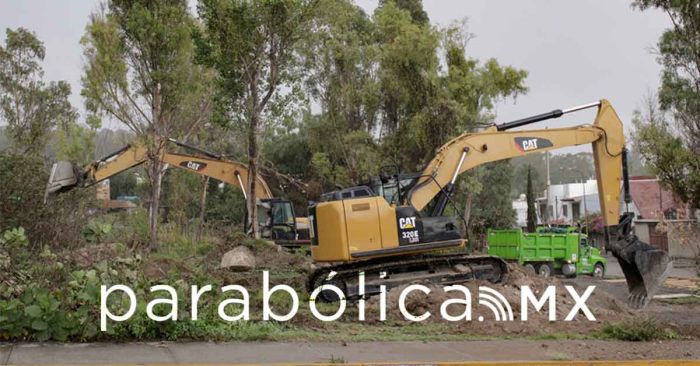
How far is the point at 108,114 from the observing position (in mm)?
31891

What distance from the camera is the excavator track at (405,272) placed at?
1719 centimetres

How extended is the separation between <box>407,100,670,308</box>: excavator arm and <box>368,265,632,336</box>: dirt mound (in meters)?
0.98

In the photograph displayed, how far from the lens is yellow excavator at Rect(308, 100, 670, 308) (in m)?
16.8

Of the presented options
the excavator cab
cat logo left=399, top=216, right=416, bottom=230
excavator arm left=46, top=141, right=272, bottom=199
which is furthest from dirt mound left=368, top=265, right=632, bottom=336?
the excavator cab

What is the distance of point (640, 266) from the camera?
17500 mm

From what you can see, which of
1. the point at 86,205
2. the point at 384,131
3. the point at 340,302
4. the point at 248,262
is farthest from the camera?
the point at 384,131

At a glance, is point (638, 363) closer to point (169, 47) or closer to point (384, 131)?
point (169, 47)

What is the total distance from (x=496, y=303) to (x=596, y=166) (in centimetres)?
597

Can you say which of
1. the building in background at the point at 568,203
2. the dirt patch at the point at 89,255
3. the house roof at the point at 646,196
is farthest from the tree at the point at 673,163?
the building in background at the point at 568,203

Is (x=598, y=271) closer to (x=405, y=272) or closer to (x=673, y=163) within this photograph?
(x=673, y=163)

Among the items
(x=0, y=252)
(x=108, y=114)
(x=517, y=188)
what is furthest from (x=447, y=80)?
(x=517, y=188)

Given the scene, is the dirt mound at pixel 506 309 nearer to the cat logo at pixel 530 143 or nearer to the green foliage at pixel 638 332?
the green foliage at pixel 638 332

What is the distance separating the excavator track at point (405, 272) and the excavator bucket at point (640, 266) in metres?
2.47

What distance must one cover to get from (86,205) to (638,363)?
1178 cm
